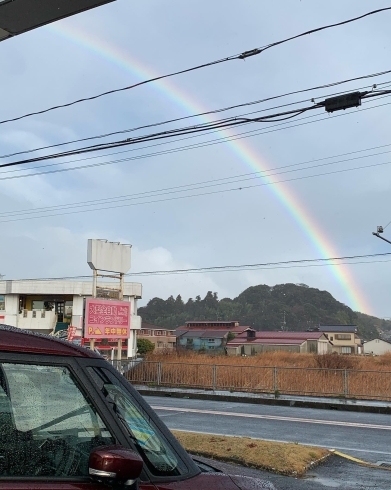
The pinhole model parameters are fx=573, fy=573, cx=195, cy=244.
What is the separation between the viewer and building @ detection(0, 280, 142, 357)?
2124 inches

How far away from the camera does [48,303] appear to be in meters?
57.5

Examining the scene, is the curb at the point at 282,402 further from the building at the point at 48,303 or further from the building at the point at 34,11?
the building at the point at 48,303

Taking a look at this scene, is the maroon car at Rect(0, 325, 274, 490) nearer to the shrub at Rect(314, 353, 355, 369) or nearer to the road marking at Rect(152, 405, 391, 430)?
the road marking at Rect(152, 405, 391, 430)

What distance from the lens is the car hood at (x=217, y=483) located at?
2.42 meters

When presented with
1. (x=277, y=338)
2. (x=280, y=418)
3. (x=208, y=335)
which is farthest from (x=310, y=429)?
(x=208, y=335)

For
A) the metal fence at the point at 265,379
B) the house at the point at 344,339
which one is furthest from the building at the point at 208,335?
the metal fence at the point at 265,379

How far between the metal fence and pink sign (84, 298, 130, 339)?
10.5 feet

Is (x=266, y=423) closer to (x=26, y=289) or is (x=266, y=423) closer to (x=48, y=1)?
(x=48, y=1)

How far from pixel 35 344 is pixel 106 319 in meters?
27.2

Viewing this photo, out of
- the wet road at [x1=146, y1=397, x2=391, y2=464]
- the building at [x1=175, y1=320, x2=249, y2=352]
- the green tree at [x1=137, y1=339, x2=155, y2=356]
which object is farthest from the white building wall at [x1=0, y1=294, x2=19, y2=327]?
the building at [x1=175, y1=320, x2=249, y2=352]

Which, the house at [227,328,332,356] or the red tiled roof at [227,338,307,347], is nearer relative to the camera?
the house at [227,328,332,356]

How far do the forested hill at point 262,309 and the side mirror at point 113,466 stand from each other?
439 feet

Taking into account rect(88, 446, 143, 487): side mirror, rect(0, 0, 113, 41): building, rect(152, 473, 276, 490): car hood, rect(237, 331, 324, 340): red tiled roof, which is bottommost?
rect(152, 473, 276, 490): car hood

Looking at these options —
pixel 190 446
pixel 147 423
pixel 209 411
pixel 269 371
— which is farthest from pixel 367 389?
pixel 147 423
